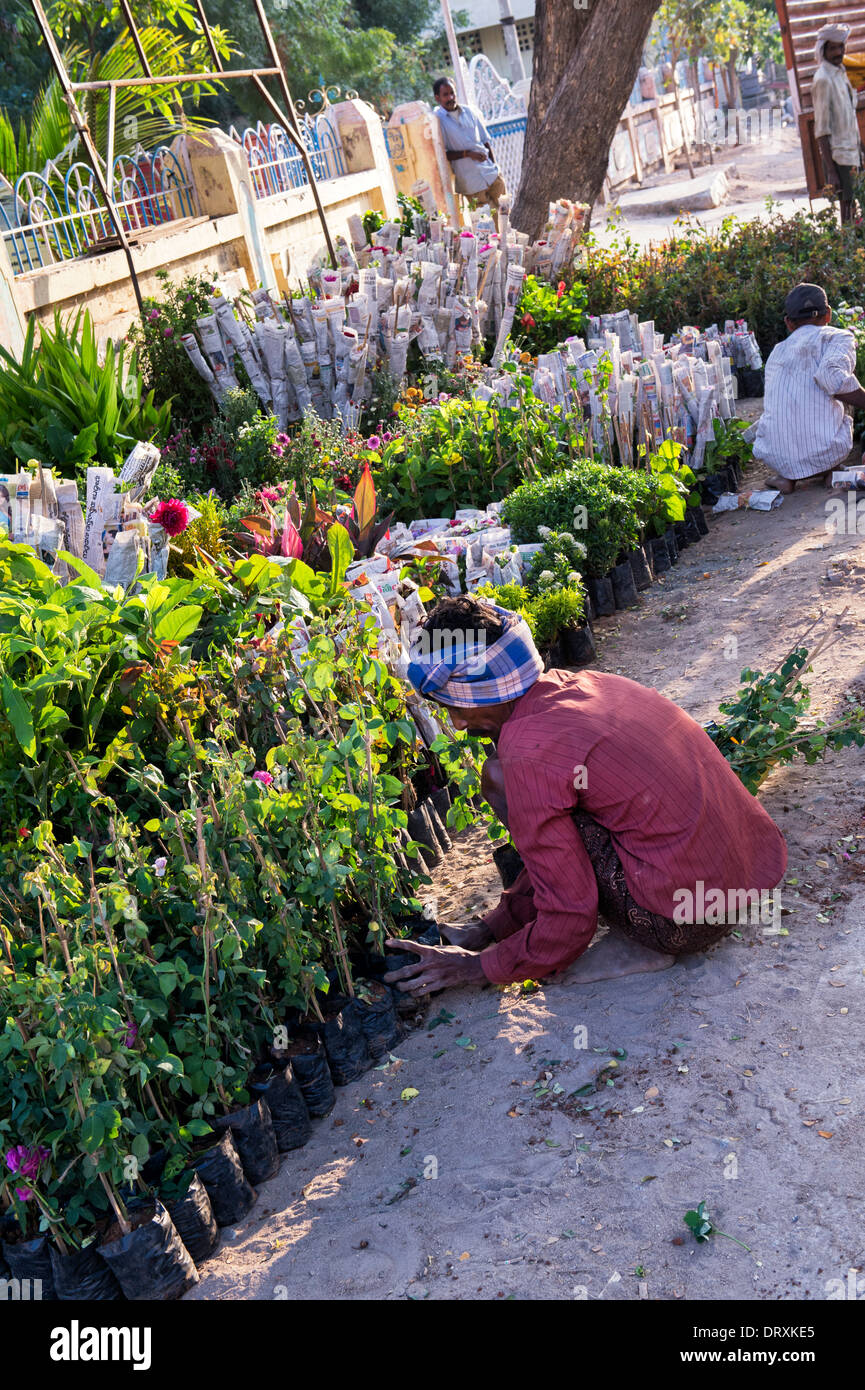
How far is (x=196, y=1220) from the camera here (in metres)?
2.57

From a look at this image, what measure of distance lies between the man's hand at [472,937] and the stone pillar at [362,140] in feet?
34.6

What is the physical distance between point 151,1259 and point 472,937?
1.19 meters

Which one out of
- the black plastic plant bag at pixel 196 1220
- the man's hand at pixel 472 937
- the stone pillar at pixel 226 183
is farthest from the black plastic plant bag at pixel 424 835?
the stone pillar at pixel 226 183

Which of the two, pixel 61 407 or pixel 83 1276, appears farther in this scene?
pixel 61 407

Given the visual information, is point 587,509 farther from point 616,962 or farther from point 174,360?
point 174,360

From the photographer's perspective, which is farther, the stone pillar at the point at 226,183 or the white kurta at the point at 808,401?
the stone pillar at the point at 226,183

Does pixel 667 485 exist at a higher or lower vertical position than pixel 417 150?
lower

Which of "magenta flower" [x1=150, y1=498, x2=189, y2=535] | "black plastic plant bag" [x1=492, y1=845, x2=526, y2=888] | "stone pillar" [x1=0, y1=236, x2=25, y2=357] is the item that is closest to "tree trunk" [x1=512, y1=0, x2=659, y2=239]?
"stone pillar" [x1=0, y1=236, x2=25, y2=357]

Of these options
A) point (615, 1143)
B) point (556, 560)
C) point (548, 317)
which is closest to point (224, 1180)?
point (615, 1143)

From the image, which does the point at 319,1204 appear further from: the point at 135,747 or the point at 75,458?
the point at 75,458

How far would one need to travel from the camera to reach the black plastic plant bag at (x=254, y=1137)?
108 inches

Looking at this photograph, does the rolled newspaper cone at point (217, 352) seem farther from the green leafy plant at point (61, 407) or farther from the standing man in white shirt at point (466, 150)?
the standing man in white shirt at point (466, 150)

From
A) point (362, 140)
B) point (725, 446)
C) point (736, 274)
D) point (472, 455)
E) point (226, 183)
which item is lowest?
point (725, 446)

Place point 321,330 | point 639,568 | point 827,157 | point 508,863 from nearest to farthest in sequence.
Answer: point 508,863, point 639,568, point 321,330, point 827,157
